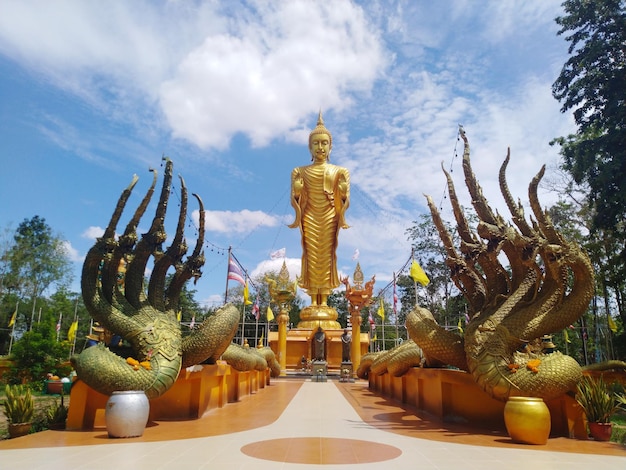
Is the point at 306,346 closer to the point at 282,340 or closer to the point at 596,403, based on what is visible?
the point at 282,340

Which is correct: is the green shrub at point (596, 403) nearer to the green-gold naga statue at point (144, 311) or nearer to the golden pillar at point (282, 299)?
the green-gold naga statue at point (144, 311)

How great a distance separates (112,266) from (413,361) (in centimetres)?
673

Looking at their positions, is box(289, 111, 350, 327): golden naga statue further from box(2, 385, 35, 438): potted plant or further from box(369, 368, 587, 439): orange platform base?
box(2, 385, 35, 438): potted plant

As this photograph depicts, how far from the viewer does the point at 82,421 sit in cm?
736

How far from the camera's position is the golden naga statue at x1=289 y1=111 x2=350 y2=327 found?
92.7 ft

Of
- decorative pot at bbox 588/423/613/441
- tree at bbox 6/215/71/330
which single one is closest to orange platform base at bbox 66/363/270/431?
decorative pot at bbox 588/423/613/441

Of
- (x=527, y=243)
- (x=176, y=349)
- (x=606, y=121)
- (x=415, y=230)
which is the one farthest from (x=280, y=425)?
(x=415, y=230)

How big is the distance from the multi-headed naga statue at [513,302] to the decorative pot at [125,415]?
492 centimetres

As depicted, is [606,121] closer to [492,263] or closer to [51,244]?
[492,263]

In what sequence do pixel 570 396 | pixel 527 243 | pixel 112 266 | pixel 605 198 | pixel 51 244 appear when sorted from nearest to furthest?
pixel 570 396, pixel 527 243, pixel 112 266, pixel 605 198, pixel 51 244

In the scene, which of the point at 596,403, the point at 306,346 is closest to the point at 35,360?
the point at 306,346

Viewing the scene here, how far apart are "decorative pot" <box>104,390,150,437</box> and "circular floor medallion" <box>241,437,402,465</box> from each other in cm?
160

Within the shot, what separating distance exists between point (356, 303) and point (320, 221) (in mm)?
6013

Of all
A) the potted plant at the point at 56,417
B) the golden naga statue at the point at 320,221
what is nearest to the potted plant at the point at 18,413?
the potted plant at the point at 56,417
